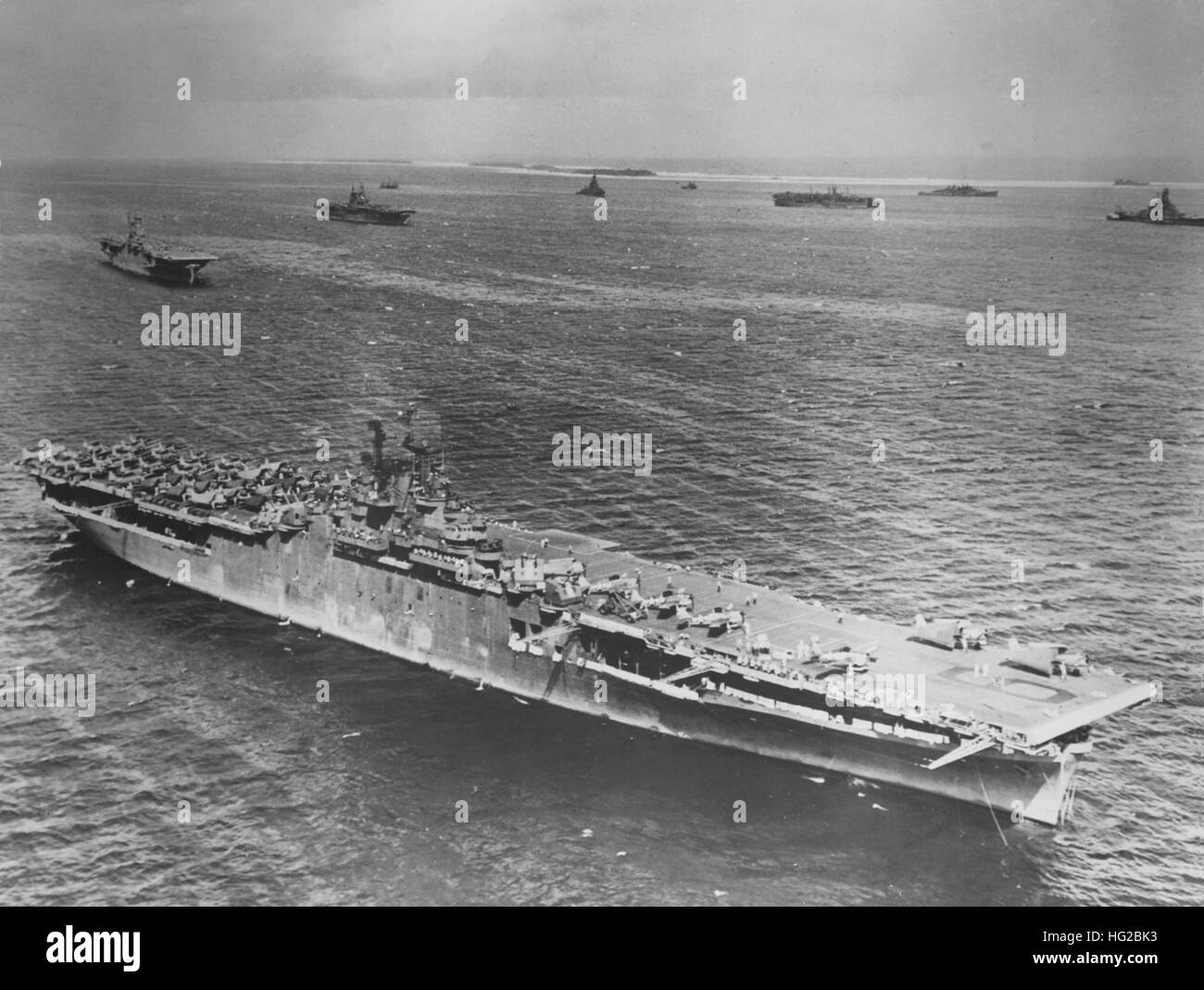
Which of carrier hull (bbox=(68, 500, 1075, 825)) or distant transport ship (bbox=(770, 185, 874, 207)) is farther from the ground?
distant transport ship (bbox=(770, 185, 874, 207))

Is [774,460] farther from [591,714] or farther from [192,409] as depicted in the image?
[192,409]

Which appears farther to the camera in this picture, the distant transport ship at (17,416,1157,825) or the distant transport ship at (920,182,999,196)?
the distant transport ship at (920,182,999,196)

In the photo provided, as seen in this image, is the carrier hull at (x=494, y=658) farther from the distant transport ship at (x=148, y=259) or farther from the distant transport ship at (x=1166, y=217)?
the distant transport ship at (x=1166, y=217)

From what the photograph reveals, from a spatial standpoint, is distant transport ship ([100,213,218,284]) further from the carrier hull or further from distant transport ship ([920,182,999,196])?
distant transport ship ([920,182,999,196])

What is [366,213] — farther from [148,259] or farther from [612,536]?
[612,536]

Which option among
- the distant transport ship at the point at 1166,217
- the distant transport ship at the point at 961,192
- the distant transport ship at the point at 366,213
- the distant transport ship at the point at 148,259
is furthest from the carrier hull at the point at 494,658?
the distant transport ship at the point at 961,192

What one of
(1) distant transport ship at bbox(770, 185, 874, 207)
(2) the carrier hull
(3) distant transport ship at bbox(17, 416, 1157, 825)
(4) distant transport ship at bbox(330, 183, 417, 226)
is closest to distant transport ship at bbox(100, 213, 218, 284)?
(4) distant transport ship at bbox(330, 183, 417, 226)
